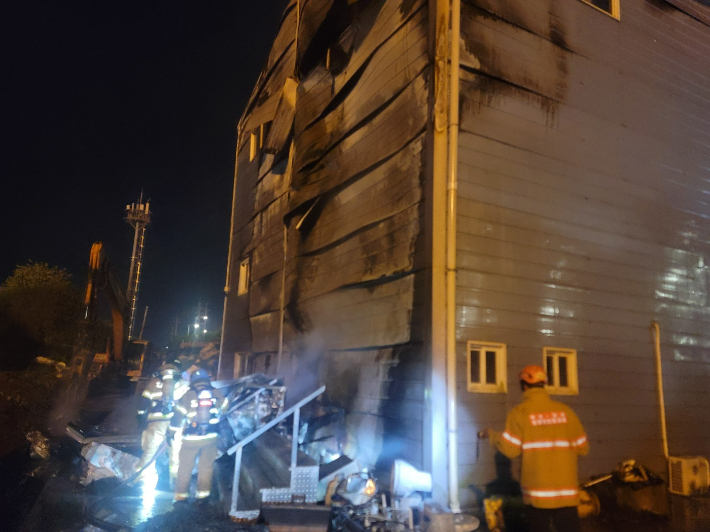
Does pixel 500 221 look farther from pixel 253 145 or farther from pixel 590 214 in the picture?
pixel 253 145

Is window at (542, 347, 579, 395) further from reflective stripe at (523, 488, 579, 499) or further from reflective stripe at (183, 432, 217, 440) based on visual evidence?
reflective stripe at (183, 432, 217, 440)

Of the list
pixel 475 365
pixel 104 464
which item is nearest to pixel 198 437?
pixel 104 464

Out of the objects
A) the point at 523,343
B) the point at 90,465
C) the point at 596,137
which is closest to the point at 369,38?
the point at 596,137

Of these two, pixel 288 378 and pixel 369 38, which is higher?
pixel 369 38

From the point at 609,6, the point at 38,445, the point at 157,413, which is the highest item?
the point at 609,6

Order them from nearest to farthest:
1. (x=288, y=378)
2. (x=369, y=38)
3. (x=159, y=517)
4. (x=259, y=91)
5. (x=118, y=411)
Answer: (x=159, y=517), (x=369, y=38), (x=288, y=378), (x=118, y=411), (x=259, y=91)

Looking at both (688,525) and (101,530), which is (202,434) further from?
(688,525)

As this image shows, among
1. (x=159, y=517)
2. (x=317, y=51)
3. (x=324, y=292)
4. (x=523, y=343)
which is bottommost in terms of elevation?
(x=159, y=517)

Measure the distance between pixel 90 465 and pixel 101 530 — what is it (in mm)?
3005

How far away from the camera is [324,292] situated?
895 cm

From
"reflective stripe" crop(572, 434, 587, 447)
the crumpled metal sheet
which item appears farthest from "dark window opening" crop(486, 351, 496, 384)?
the crumpled metal sheet

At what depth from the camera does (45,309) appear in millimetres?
33688

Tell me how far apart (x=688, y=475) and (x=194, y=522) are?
22.3ft

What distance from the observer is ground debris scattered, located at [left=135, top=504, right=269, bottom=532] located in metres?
5.68
